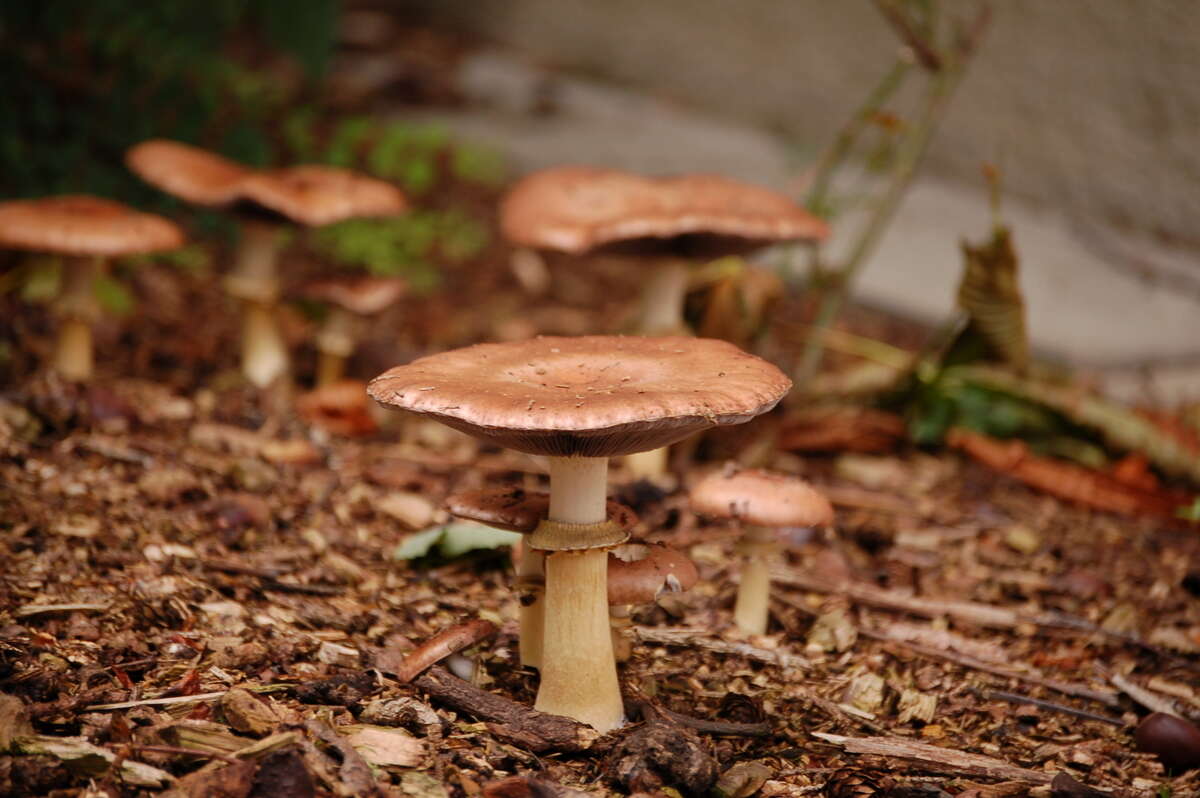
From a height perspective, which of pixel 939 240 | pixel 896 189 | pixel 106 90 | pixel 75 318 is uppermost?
pixel 106 90

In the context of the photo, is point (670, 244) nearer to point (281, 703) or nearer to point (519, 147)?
point (281, 703)

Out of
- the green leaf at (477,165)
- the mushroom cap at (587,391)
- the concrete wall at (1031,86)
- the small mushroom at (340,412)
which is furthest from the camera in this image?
the green leaf at (477,165)

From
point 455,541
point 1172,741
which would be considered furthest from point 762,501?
point 1172,741

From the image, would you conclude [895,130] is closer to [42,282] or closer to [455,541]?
[455,541]

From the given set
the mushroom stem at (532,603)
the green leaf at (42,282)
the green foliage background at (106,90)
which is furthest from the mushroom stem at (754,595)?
the green foliage background at (106,90)

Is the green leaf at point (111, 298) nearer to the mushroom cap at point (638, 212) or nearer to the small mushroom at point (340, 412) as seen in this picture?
the small mushroom at point (340, 412)

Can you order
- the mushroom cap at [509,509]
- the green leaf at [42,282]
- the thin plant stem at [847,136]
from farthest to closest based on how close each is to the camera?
1. the green leaf at [42,282]
2. the thin plant stem at [847,136]
3. the mushroom cap at [509,509]

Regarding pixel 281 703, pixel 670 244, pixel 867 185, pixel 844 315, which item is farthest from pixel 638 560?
pixel 867 185

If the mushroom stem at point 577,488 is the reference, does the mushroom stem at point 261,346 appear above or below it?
below
